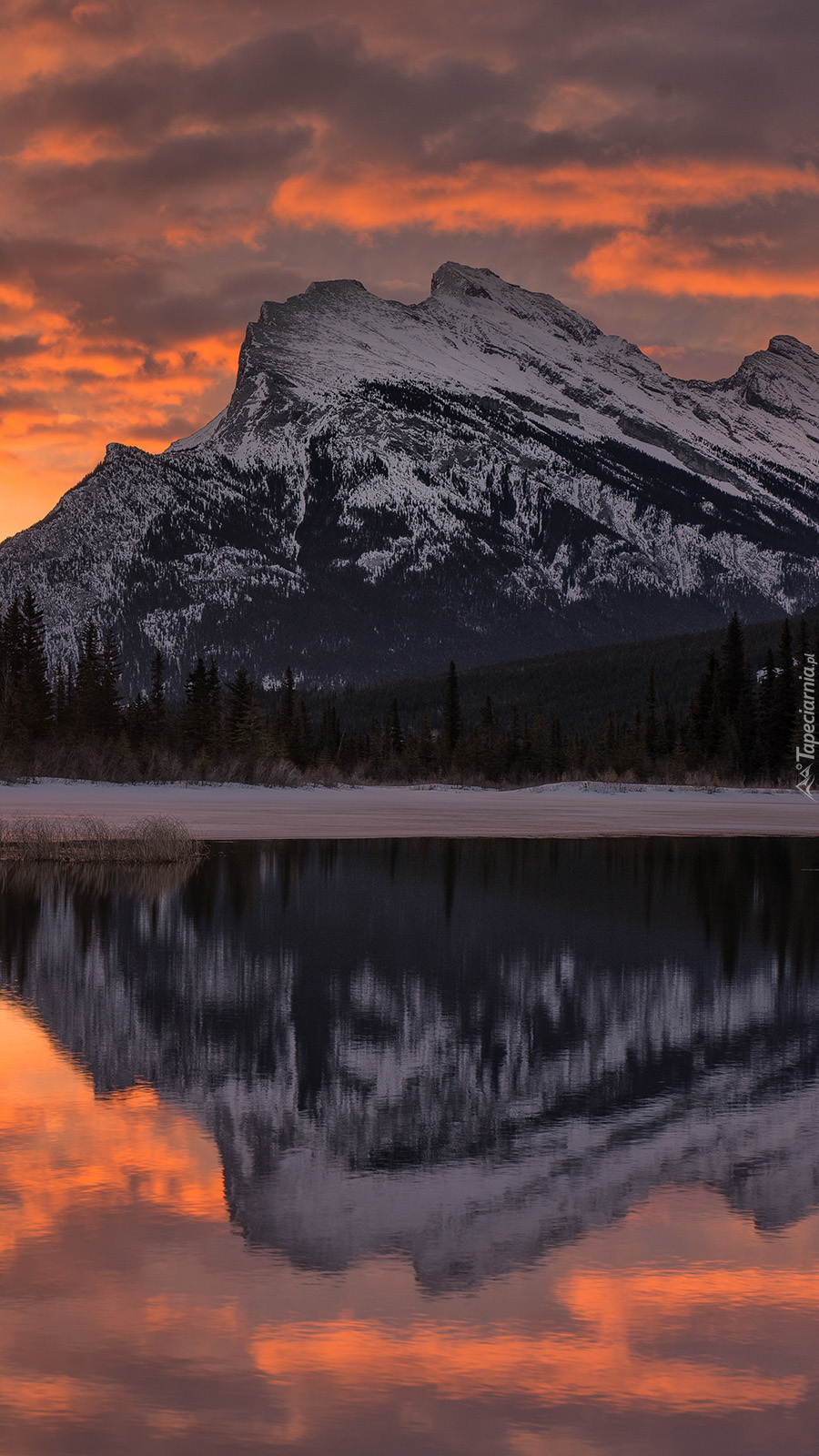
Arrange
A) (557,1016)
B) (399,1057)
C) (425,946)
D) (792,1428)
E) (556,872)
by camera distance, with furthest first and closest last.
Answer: (556,872) < (425,946) < (557,1016) < (399,1057) < (792,1428)

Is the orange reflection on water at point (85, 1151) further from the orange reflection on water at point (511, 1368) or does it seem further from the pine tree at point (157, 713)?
the pine tree at point (157, 713)

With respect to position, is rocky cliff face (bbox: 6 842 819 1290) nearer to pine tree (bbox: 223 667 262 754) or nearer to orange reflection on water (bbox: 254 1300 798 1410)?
orange reflection on water (bbox: 254 1300 798 1410)

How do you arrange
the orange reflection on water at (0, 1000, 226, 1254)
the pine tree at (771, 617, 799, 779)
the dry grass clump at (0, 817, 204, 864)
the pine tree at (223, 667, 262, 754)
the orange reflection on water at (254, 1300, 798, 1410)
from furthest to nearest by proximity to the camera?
1. the pine tree at (771, 617, 799, 779)
2. the pine tree at (223, 667, 262, 754)
3. the dry grass clump at (0, 817, 204, 864)
4. the orange reflection on water at (0, 1000, 226, 1254)
5. the orange reflection on water at (254, 1300, 798, 1410)

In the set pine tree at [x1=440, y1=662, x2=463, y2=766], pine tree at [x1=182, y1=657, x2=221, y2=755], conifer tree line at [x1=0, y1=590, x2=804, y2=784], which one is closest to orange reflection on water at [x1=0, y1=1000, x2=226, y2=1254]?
conifer tree line at [x1=0, y1=590, x2=804, y2=784]

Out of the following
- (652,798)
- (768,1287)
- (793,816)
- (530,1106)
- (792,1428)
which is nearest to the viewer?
(792,1428)

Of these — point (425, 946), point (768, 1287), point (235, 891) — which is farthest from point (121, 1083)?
point (235, 891)

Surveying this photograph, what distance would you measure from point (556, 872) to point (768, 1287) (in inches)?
1070

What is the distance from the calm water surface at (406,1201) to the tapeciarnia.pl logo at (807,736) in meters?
85.7

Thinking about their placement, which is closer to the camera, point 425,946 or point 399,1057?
point 399,1057

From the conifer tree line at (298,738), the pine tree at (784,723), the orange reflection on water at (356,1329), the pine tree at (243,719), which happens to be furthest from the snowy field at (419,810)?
the orange reflection on water at (356,1329)

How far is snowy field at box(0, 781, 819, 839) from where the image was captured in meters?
52.8

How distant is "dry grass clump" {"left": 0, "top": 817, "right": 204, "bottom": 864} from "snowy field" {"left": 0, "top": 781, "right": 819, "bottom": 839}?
6114 mm

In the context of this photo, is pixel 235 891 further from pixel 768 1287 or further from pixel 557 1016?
pixel 768 1287

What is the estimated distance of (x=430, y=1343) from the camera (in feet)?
23.7
